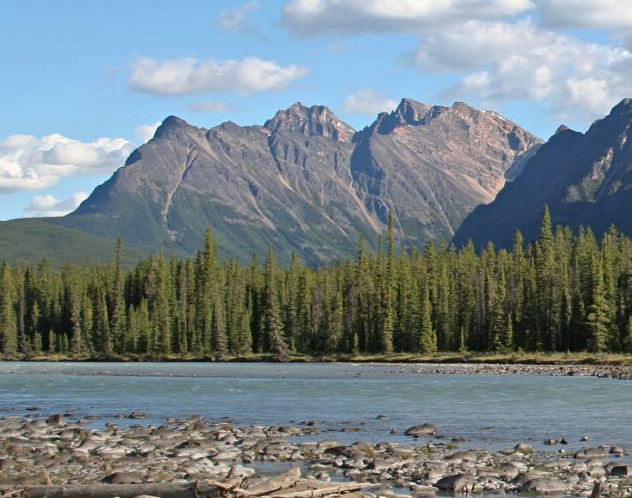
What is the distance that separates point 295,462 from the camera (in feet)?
117

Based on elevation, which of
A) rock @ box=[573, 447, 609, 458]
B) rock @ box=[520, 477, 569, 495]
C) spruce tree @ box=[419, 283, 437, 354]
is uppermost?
spruce tree @ box=[419, 283, 437, 354]

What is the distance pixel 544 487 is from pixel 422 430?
1479cm

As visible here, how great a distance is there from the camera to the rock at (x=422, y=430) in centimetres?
4388

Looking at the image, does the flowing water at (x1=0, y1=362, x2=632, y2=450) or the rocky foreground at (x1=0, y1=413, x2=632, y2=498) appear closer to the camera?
the rocky foreground at (x1=0, y1=413, x2=632, y2=498)

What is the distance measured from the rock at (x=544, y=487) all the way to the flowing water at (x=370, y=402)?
30.4 ft

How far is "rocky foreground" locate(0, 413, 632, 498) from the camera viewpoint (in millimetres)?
30359

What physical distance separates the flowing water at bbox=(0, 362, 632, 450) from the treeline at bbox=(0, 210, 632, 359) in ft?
149

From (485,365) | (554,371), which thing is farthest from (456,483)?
(485,365)

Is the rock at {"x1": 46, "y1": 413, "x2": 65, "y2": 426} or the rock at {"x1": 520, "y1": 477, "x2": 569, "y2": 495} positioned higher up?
the rock at {"x1": 46, "y1": 413, "x2": 65, "y2": 426}

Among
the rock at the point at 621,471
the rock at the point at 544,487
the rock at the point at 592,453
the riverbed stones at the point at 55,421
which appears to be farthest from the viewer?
the riverbed stones at the point at 55,421

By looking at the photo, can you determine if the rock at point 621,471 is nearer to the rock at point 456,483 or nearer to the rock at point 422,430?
the rock at point 456,483

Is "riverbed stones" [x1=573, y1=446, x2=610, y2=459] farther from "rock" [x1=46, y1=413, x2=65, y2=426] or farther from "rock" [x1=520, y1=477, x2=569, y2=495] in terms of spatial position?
"rock" [x1=46, y1=413, x2=65, y2=426]

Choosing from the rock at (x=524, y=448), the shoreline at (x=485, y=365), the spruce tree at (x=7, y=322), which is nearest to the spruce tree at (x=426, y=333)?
the shoreline at (x=485, y=365)

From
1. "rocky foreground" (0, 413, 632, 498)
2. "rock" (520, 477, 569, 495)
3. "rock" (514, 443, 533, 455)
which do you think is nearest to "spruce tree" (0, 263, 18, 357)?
"rocky foreground" (0, 413, 632, 498)
